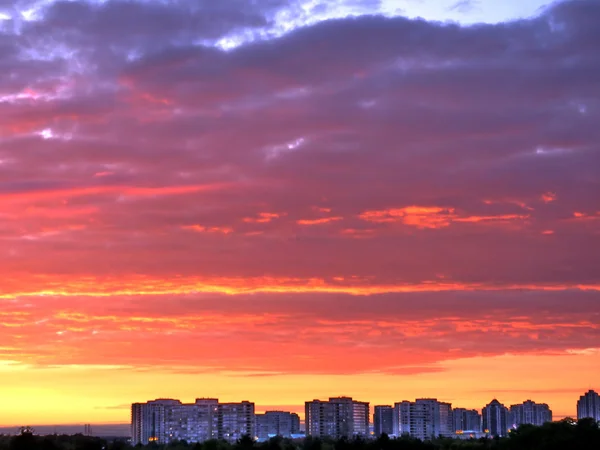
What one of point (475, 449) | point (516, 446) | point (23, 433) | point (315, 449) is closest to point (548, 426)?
point (516, 446)

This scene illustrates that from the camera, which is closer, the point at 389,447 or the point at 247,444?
the point at 389,447

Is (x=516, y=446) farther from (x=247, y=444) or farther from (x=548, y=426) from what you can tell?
(x=247, y=444)

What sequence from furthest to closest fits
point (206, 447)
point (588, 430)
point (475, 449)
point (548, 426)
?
1. point (206, 447)
2. point (475, 449)
3. point (548, 426)
4. point (588, 430)

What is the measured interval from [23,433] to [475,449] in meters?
52.2

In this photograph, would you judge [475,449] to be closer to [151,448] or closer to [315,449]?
[315,449]

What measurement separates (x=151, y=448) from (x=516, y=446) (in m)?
75.8

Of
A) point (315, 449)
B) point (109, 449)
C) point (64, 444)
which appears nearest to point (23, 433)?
point (64, 444)

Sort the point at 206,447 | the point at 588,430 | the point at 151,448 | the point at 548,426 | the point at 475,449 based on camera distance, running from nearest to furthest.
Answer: the point at 588,430 → the point at 548,426 → the point at 475,449 → the point at 206,447 → the point at 151,448

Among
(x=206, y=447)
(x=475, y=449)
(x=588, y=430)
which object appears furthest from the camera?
(x=206, y=447)

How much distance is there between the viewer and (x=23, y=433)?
4764 inches

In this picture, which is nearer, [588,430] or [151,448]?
[588,430]

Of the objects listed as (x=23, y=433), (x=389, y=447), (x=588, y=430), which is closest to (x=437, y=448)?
(x=389, y=447)

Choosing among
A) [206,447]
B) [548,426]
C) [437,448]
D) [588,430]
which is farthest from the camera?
[206,447]

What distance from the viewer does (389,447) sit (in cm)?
11825
